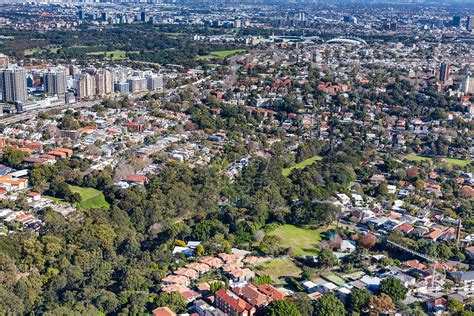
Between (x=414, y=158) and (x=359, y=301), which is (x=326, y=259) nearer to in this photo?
(x=359, y=301)

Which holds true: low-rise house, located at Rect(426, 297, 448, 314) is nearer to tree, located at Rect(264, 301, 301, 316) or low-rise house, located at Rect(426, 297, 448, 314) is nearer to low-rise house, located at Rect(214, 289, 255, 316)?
tree, located at Rect(264, 301, 301, 316)

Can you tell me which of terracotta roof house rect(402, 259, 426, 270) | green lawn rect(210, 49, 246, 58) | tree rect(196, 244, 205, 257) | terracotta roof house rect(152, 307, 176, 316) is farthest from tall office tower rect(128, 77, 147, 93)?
terracotta roof house rect(152, 307, 176, 316)

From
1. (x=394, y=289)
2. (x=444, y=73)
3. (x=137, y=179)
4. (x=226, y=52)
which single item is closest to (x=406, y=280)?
(x=394, y=289)

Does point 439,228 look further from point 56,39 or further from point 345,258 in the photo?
point 56,39

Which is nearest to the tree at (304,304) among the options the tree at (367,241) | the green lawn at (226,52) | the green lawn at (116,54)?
the tree at (367,241)

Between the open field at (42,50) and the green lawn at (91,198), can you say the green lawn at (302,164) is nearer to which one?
the green lawn at (91,198)
